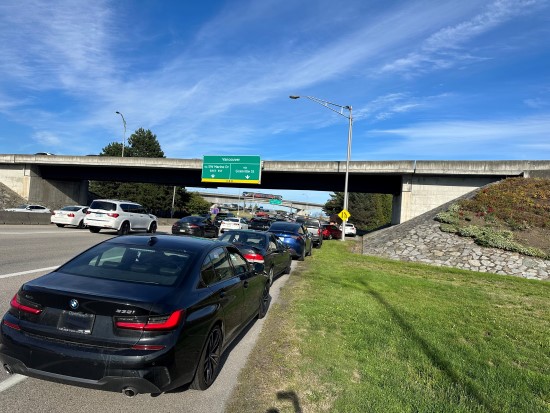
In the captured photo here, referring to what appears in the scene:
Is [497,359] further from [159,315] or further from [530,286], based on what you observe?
[530,286]

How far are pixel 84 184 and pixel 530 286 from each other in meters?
54.0

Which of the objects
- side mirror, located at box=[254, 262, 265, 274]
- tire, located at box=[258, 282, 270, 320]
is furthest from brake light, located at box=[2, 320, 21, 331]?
tire, located at box=[258, 282, 270, 320]

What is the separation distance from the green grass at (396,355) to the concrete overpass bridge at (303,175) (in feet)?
81.2

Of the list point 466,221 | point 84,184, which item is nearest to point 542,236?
point 466,221

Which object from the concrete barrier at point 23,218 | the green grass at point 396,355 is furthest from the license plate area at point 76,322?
the concrete barrier at point 23,218

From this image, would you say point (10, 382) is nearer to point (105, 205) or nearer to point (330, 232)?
point (105, 205)

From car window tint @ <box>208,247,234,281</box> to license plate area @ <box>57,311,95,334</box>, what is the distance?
1.62 meters

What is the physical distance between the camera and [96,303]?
11.1 ft

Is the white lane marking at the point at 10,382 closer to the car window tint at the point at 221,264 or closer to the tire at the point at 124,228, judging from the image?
the car window tint at the point at 221,264

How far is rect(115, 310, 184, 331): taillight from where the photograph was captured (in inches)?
132

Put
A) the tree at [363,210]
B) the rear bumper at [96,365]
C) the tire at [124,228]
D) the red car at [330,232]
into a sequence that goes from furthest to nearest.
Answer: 1. the tree at [363,210]
2. the red car at [330,232]
3. the tire at [124,228]
4. the rear bumper at [96,365]

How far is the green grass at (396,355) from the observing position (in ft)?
13.3

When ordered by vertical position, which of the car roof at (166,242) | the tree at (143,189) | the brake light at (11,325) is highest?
the tree at (143,189)

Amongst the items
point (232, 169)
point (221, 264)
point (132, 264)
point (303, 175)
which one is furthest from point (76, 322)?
point (303, 175)
